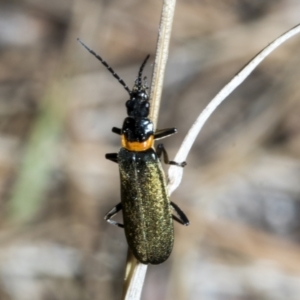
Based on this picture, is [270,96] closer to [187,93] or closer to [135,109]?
[187,93]

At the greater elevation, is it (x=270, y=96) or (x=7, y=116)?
(x=270, y=96)

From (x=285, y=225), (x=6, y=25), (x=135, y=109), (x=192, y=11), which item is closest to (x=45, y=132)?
(x=6, y=25)

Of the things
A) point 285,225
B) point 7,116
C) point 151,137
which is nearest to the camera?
point 151,137

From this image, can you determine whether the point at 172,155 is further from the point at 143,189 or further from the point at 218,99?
the point at 218,99

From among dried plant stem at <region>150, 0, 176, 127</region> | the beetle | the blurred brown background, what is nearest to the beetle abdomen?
the beetle

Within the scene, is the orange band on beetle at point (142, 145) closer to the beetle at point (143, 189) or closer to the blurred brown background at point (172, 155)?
the beetle at point (143, 189)

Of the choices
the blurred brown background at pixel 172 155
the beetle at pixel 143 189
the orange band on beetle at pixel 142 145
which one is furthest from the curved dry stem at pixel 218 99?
the blurred brown background at pixel 172 155
